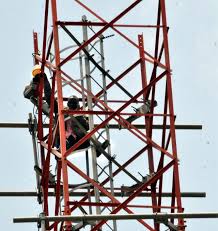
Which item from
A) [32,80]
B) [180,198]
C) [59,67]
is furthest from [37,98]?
[180,198]

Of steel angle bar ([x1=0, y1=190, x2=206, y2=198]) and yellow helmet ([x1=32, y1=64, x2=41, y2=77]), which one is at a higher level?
yellow helmet ([x1=32, y1=64, x2=41, y2=77])

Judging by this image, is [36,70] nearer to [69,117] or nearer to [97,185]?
[69,117]

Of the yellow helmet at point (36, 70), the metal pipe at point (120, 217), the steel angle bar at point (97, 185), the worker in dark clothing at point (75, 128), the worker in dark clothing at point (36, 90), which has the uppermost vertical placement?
the yellow helmet at point (36, 70)

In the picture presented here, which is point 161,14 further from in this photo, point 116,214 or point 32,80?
point 116,214

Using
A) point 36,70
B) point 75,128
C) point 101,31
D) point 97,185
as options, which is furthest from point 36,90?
point 97,185

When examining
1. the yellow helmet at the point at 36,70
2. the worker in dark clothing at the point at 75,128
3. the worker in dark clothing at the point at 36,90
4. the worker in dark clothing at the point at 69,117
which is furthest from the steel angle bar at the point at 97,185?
the yellow helmet at the point at 36,70

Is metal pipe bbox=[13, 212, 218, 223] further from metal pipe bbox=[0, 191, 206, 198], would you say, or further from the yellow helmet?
the yellow helmet

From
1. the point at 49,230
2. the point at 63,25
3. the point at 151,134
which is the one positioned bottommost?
the point at 49,230

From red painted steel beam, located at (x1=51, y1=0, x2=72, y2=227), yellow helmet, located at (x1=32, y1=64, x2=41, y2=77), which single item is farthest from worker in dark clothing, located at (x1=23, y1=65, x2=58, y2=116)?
red painted steel beam, located at (x1=51, y1=0, x2=72, y2=227)

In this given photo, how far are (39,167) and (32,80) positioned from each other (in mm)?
2375

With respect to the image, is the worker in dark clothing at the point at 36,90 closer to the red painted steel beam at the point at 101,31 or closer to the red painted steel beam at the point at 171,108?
the red painted steel beam at the point at 101,31

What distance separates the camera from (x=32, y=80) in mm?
35562

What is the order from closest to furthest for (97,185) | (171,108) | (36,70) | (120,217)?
(120,217), (97,185), (171,108), (36,70)

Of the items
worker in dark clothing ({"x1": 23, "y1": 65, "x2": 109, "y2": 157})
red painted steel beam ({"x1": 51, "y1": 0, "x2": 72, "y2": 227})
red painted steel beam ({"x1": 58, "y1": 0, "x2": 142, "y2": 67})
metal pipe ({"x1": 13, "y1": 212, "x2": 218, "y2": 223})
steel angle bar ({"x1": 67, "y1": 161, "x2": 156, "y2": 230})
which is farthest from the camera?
worker in dark clothing ({"x1": 23, "y1": 65, "x2": 109, "y2": 157})
